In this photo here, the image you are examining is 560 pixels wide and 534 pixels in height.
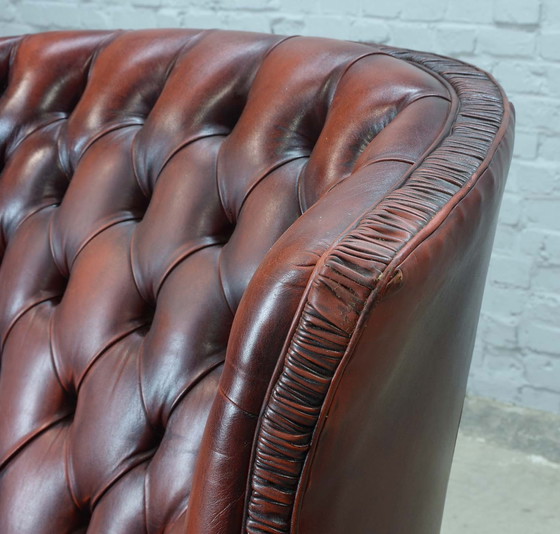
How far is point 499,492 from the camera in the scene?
1.52 metres

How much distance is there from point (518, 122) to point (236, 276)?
106cm

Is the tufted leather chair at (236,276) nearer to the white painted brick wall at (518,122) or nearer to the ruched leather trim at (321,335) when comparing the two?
the ruched leather trim at (321,335)

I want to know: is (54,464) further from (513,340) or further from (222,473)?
(513,340)

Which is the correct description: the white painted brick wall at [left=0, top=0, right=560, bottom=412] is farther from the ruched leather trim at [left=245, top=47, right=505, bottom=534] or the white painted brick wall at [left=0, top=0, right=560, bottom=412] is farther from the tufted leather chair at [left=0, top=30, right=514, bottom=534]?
the ruched leather trim at [left=245, top=47, right=505, bottom=534]

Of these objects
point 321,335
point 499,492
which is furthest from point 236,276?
point 499,492

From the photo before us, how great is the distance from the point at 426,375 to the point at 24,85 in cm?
70

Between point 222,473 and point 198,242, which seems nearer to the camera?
point 222,473

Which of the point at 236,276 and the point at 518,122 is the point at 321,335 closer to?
the point at 236,276

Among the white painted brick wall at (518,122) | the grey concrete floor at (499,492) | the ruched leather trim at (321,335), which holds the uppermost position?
the ruched leather trim at (321,335)

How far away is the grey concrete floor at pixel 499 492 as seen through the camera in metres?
1.44

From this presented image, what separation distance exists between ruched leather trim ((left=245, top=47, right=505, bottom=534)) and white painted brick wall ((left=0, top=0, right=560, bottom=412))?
1.14 m

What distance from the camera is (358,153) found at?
73 cm

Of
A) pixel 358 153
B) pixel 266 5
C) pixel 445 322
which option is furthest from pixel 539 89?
pixel 445 322

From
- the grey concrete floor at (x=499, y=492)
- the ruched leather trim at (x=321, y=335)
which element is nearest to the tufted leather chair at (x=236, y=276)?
the ruched leather trim at (x=321, y=335)
